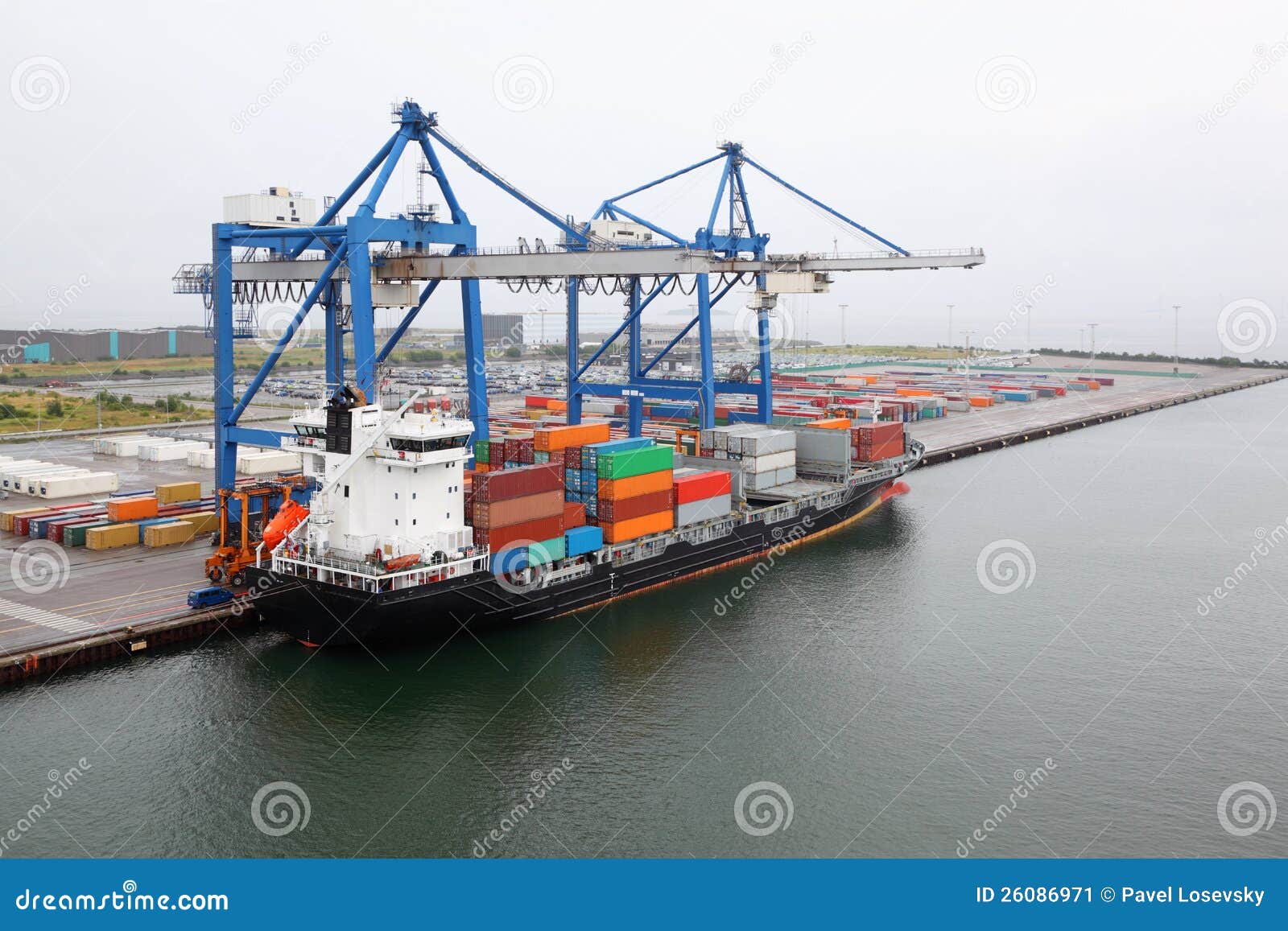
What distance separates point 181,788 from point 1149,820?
1730cm

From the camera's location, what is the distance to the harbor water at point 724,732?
18.0m

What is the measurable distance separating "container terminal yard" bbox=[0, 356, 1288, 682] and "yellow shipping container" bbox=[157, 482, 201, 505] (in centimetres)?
7

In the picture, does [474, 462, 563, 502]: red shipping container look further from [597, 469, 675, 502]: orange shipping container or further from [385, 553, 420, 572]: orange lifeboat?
[385, 553, 420, 572]: orange lifeboat

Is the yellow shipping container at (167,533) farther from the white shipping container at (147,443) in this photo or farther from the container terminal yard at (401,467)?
the white shipping container at (147,443)

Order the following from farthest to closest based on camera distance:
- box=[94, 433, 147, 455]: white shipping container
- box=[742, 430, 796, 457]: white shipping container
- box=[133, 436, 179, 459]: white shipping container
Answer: box=[94, 433, 147, 455]: white shipping container
box=[133, 436, 179, 459]: white shipping container
box=[742, 430, 796, 457]: white shipping container

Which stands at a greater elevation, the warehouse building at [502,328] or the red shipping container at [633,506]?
the warehouse building at [502,328]

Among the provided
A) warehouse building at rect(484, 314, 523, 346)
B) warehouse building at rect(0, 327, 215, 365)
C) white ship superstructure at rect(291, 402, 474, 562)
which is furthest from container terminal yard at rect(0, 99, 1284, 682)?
warehouse building at rect(484, 314, 523, 346)

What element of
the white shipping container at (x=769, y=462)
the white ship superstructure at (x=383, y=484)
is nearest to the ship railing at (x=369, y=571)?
the white ship superstructure at (x=383, y=484)

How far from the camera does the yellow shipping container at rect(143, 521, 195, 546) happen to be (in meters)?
34.7

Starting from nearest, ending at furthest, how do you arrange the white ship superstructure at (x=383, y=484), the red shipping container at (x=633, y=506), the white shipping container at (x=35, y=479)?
the white ship superstructure at (x=383, y=484)
the red shipping container at (x=633, y=506)
the white shipping container at (x=35, y=479)

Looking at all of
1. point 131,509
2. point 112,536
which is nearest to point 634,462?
point 112,536

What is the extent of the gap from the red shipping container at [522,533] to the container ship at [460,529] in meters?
0.04

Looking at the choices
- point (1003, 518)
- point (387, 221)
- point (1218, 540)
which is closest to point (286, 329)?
point (387, 221)

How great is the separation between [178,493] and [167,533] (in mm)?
6940
